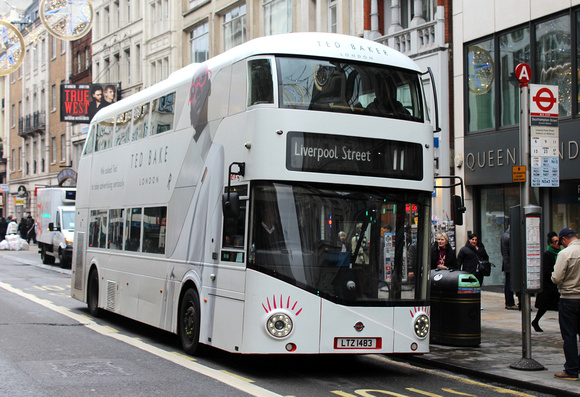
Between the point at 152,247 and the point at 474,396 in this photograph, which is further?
the point at 152,247

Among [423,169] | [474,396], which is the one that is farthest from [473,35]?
[474,396]

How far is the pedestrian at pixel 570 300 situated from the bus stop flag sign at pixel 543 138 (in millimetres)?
1151

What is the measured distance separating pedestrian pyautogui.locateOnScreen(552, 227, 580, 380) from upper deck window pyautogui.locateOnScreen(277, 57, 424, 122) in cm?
244

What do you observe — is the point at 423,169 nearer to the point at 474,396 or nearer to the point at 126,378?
the point at 474,396

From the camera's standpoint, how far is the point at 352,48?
390 inches

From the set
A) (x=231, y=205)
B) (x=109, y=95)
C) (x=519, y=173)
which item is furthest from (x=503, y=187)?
(x=109, y=95)

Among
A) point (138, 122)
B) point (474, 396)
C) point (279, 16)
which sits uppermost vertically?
point (279, 16)

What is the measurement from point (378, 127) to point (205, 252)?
9.32ft

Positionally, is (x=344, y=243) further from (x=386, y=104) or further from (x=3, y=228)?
(x=3, y=228)

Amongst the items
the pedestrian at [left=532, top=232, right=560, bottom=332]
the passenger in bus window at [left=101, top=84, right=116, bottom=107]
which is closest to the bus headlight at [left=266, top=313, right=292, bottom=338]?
the pedestrian at [left=532, top=232, right=560, bottom=332]

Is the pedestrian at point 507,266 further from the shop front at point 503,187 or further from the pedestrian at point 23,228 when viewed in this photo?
the pedestrian at point 23,228

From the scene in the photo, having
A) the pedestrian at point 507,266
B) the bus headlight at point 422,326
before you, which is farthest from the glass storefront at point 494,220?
the bus headlight at point 422,326

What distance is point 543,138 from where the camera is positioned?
10.2m

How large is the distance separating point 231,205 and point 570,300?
409 cm
